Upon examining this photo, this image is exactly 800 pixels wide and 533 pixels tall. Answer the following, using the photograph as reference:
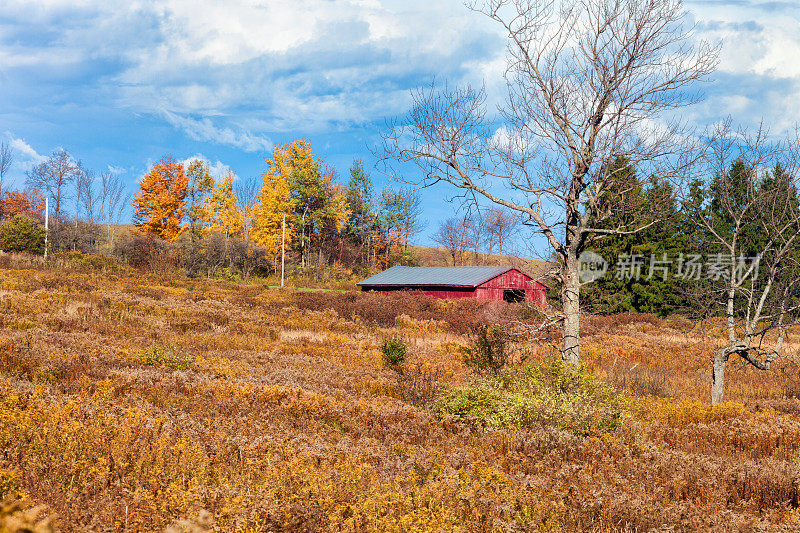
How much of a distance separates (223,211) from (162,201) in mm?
6795

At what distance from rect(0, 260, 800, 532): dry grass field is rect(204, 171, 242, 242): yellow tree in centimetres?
4646

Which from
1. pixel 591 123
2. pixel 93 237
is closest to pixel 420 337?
pixel 591 123

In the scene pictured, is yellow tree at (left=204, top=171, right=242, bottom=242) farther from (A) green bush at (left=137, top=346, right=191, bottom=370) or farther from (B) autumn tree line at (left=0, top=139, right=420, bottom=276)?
(A) green bush at (left=137, top=346, right=191, bottom=370)

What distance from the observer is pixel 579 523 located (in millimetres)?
4121

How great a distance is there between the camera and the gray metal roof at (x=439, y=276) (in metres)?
38.4

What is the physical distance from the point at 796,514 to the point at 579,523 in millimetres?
1920

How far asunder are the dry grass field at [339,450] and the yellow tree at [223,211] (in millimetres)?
46462

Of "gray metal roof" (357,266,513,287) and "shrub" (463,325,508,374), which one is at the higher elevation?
"gray metal roof" (357,266,513,287)

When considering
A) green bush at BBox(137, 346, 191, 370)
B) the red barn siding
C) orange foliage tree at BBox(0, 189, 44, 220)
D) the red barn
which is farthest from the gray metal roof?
orange foliage tree at BBox(0, 189, 44, 220)

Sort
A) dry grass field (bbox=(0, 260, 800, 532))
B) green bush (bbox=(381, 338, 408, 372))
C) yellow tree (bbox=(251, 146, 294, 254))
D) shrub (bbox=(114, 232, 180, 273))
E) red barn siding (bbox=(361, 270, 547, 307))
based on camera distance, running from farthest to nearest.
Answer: yellow tree (bbox=(251, 146, 294, 254)), shrub (bbox=(114, 232, 180, 273)), red barn siding (bbox=(361, 270, 547, 307)), green bush (bbox=(381, 338, 408, 372)), dry grass field (bbox=(0, 260, 800, 532))

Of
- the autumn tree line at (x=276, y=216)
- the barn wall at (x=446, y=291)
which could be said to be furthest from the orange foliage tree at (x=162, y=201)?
the barn wall at (x=446, y=291)

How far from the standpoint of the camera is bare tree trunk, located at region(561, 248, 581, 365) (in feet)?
27.3

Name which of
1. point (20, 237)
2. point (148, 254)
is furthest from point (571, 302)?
point (148, 254)

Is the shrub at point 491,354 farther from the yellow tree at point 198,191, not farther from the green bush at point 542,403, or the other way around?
the yellow tree at point 198,191
